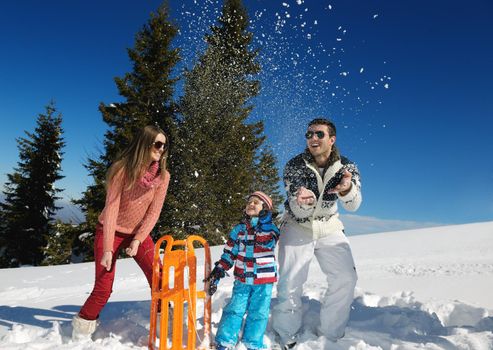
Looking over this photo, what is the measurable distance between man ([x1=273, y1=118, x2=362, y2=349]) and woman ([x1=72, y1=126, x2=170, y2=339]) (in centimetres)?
137

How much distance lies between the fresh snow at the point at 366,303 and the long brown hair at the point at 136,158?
1.54 meters

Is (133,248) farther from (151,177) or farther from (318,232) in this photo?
(318,232)

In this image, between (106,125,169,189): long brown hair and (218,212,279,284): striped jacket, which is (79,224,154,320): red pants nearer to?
(106,125,169,189): long brown hair

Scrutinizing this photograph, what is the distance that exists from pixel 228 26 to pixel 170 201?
1238 centimetres

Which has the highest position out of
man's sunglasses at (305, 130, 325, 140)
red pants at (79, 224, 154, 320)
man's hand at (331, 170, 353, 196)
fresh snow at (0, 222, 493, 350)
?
man's sunglasses at (305, 130, 325, 140)

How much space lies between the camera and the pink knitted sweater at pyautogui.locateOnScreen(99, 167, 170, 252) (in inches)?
133

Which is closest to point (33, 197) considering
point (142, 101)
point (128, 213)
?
point (142, 101)

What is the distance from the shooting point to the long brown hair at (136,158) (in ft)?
11.5

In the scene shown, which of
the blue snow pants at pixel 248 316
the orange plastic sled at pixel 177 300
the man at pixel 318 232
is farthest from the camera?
the man at pixel 318 232

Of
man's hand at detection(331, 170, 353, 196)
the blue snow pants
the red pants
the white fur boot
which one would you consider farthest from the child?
the white fur boot

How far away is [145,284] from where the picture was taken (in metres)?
6.54

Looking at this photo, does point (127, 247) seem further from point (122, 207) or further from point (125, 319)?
point (125, 319)

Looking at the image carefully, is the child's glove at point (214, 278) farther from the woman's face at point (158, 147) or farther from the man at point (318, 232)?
the woman's face at point (158, 147)

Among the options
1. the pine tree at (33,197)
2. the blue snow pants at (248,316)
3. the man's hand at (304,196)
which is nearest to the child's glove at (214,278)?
the blue snow pants at (248,316)
